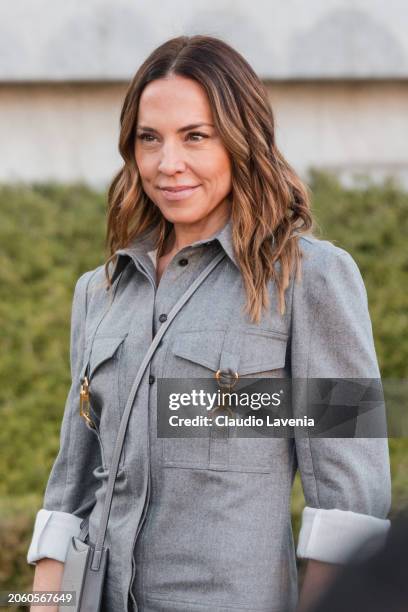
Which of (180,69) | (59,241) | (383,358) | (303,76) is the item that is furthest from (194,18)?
(180,69)

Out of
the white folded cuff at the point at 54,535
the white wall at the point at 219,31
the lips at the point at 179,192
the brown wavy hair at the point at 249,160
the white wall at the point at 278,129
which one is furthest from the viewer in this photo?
the white wall at the point at 278,129

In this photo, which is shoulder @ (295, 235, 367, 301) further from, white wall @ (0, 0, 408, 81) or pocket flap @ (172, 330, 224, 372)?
white wall @ (0, 0, 408, 81)

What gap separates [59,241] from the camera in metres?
6.26

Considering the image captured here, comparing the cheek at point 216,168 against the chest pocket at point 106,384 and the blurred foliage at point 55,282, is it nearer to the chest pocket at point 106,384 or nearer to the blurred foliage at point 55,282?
the chest pocket at point 106,384

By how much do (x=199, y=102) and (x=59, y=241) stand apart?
4.21 meters

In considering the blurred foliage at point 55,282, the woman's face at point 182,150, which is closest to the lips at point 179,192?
the woman's face at point 182,150

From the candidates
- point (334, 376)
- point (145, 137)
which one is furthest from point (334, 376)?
point (145, 137)

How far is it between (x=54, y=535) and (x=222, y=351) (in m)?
0.65

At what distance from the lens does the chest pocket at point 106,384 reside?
2.15 m

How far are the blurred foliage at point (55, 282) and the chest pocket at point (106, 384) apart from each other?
2516mm

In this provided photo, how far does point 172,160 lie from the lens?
84.7 inches

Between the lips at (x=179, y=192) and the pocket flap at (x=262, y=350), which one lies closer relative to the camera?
the pocket flap at (x=262, y=350)

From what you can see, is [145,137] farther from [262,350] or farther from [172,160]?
[262,350]

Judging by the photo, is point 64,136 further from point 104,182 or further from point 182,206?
point 182,206
